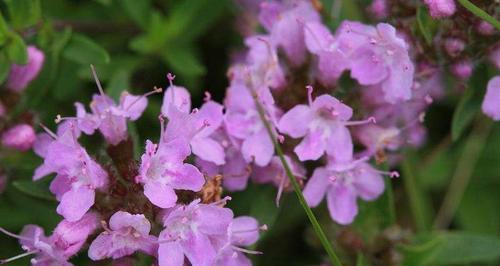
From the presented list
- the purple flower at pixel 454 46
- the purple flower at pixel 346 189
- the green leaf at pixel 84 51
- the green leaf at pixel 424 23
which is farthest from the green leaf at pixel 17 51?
the purple flower at pixel 454 46

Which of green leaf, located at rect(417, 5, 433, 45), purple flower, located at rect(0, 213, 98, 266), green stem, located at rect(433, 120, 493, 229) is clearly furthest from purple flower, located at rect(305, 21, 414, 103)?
green stem, located at rect(433, 120, 493, 229)

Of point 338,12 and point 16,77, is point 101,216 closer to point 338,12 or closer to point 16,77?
point 16,77

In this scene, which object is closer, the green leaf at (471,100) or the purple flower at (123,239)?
the purple flower at (123,239)

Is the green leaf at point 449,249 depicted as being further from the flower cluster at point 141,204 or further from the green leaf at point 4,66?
the green leaf at point 4,66

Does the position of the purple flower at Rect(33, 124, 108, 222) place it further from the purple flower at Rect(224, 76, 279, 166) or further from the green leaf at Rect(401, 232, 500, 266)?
the green leaf at Rect(401, 232, 500, 266)

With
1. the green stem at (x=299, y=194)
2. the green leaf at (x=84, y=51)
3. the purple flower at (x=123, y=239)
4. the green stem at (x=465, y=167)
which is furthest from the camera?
the green stem at (x=465, y=167)

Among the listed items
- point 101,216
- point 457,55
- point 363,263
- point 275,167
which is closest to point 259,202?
point 275,167
